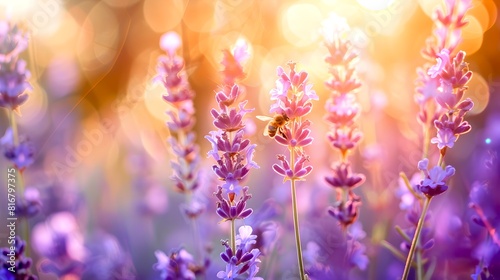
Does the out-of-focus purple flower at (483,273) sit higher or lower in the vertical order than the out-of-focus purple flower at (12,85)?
lower

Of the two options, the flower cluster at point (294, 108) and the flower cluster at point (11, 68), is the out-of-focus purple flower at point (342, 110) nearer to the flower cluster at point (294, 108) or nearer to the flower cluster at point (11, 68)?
the flower cluster at point (294, 108)

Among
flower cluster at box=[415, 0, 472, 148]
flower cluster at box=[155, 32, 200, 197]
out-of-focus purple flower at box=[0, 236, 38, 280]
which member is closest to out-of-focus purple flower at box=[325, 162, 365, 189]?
flower cluster at box=[415, 0, 472, 148]

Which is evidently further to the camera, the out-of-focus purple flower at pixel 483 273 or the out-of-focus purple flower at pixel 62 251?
the out-of-focus purple flower at pixel 62 251

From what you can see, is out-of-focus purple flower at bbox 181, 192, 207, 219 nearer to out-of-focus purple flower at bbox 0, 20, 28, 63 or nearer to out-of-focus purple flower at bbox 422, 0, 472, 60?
out-of-focus purple flower at bbox 0, 20, 28, 63

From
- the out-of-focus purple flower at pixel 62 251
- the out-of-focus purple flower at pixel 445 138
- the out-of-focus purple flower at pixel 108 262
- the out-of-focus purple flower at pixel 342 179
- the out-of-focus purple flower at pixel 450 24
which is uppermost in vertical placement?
the out-of-focus purple flower at pixel 450 24

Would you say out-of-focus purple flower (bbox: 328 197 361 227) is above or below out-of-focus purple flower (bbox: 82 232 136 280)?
above

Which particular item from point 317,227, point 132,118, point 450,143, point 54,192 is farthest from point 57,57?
point 450,143

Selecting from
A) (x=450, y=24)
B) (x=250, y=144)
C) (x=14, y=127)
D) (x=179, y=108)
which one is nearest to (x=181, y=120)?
(x=179, y=108)

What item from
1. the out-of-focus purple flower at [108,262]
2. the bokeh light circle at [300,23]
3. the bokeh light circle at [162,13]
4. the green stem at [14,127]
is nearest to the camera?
the green stem at [14,127]

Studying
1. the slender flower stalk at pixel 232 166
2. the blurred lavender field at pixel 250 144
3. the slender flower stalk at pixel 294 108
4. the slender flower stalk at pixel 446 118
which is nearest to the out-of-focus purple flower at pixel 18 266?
the blurred lavender field at pixel 250 144
